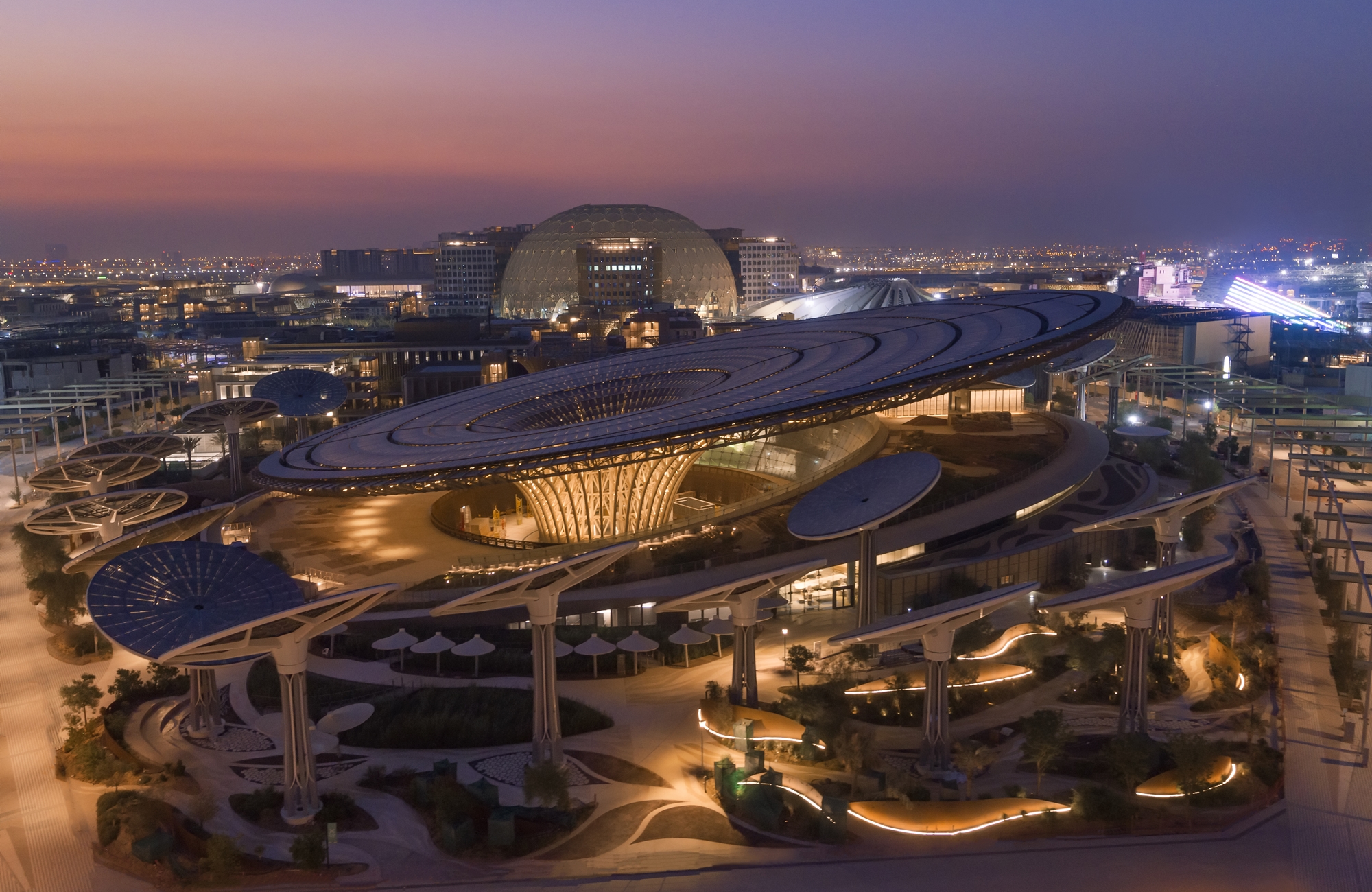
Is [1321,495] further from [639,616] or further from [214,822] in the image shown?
[214,822]

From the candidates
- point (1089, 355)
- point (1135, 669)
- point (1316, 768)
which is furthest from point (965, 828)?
point (1089, 355)

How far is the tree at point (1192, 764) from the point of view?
24562mm

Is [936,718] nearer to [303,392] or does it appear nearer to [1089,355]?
[303,392]

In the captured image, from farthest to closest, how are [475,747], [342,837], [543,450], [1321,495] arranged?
1. [1321,495]
2. [543,450]
3. [475,747]
4. [342,837]

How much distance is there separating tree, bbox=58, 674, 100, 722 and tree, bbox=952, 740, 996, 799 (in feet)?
80.2

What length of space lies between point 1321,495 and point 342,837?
5086cm

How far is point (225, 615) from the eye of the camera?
983 inches

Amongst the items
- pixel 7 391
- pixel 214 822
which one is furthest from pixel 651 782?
pixel 7 391

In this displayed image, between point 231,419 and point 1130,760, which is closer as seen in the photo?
point 1130,760

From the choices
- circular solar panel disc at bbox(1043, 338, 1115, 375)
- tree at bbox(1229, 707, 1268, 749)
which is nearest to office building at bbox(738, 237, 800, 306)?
circular solar panel disc at bbox(1043, 338, 1115, 375)

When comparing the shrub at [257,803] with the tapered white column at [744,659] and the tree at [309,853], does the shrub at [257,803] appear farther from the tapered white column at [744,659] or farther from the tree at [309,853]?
the tapered white column at [744,659]

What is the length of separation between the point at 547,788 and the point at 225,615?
870 centimetres

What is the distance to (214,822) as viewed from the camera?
24812 millimetres

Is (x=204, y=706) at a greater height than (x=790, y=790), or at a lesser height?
greater
